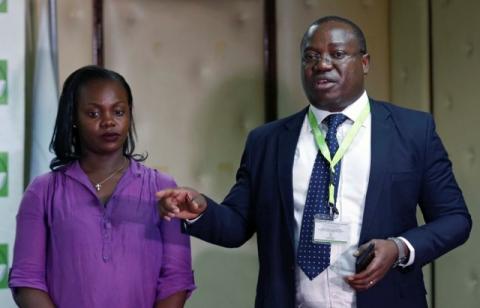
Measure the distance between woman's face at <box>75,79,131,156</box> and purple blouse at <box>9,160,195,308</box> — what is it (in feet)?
0.35

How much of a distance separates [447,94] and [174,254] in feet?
5.18

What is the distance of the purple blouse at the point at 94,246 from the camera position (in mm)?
1919

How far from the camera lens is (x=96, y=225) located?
194 centimetres

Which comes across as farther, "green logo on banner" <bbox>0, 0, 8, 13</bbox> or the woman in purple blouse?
"green logo on banner" <bbox>0, 0, 8, 13</bbox>

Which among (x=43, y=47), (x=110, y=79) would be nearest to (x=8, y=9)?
(x=43, y=47)

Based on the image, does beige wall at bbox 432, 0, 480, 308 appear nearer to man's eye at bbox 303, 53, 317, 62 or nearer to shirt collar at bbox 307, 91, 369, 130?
shirt collar at bbox 307, 91, 369, 130

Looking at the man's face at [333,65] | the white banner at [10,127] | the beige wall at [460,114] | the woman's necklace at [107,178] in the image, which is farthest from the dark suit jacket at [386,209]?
the white banner at [10,127]

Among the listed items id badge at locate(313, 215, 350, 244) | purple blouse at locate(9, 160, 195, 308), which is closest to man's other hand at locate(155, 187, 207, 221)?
purple blouse at locate(9, 160, 195, 308)

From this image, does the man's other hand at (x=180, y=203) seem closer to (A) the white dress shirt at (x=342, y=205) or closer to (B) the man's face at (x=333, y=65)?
(A) the white dress shirt at (x=342, y=205)

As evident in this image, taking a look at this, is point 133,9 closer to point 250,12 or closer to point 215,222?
point 250,12

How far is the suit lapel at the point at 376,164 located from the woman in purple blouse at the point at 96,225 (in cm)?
56

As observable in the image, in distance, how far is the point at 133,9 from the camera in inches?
123

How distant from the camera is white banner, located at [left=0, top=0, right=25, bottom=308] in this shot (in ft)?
9.41

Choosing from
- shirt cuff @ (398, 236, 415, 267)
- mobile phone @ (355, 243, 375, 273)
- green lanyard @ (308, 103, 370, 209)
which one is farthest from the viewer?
green lanyard @ (308, 103, 370, 209)
